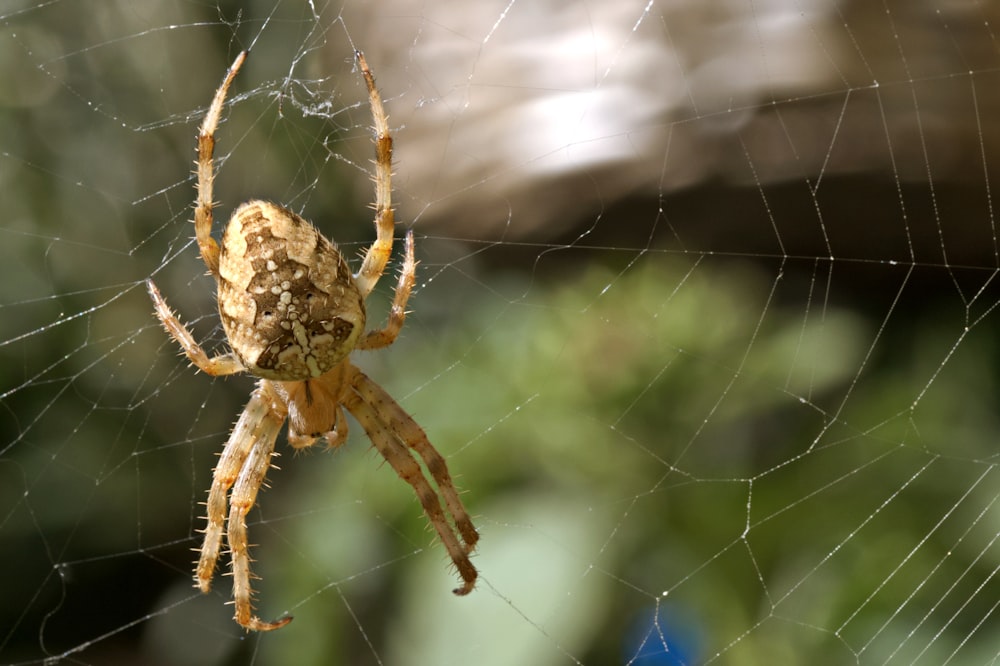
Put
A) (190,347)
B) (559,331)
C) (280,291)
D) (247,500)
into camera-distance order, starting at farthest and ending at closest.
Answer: (559,331)
(247,500)
(190,347)
(280,291)

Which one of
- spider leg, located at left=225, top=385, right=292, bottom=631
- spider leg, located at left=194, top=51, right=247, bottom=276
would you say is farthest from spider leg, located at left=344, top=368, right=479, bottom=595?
spider leg, located at left=194, top=51, right=247, bottom=276

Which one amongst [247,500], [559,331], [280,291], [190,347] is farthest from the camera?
[559,331]

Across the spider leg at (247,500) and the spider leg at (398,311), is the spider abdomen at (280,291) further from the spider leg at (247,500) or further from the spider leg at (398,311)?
the spider leg at (247,500)

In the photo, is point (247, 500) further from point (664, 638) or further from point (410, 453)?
point (664, 638)

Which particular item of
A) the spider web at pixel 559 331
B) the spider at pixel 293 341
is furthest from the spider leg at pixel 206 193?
the spider web at pixel 559 331

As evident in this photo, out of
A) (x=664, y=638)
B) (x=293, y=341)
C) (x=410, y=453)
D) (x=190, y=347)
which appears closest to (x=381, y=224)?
(x=293, y=341)

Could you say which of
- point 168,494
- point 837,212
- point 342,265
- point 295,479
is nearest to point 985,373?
point 837,212

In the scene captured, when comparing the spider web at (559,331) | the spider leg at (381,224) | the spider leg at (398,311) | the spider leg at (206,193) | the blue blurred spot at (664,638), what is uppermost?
the spider leg at (206,193)

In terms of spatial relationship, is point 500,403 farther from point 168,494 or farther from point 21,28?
Answer: point 21,28
